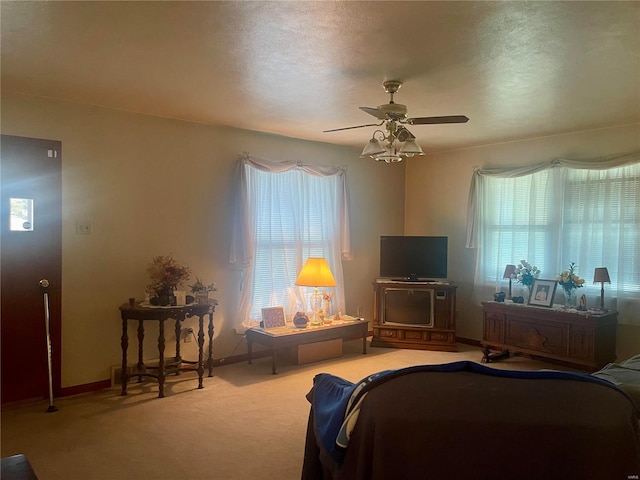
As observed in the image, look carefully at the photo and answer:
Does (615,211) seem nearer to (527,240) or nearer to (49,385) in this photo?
(527,240)

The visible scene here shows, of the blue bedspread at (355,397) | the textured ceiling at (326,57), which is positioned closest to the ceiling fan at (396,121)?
the textured ceiling at (326,57)

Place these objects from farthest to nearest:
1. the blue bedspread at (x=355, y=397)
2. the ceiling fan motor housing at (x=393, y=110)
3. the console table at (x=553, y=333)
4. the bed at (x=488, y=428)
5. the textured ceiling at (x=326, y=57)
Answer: the console table at (x=553, y=333) < the ceiling fan motor housing at (x=393, y=110) < the textured ceiling at (x=326, y=57) < the blue bedspread at (x=355, y=397) < the bed at (x=488, y=428)

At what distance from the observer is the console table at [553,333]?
14.1 feet

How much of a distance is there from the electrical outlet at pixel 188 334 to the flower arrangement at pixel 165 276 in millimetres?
595

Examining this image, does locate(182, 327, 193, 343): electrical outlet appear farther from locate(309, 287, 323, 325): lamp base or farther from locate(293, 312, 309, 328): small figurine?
locate(309, 287, 323, 325): lamp base

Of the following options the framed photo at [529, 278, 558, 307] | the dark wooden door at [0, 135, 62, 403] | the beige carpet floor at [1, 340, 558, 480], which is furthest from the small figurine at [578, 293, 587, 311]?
the dark wooden door at [0, 135, 62, 403]

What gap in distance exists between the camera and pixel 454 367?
5.68 ft

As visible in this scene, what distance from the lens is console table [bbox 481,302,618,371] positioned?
4.29 m

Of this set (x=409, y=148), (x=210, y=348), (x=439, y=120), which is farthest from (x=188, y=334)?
(x=439, y=120)

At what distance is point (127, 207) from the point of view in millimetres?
4133

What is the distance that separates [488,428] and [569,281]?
368 centimetres

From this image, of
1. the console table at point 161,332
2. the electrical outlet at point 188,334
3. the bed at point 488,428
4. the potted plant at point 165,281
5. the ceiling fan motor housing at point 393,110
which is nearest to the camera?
the bed at point 488,428

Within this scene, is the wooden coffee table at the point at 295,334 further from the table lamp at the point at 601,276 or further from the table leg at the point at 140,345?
the table lamp at the point at 601,276

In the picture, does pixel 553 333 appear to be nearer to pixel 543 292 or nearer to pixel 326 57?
pixel 543 292
